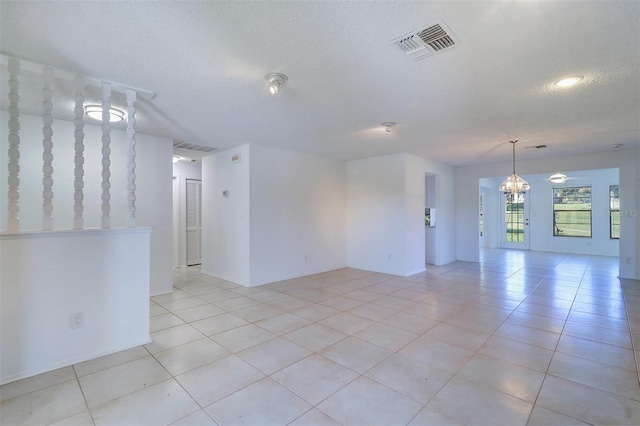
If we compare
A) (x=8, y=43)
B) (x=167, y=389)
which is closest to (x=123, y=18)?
(x=8, y=43)

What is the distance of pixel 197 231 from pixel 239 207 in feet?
8.91

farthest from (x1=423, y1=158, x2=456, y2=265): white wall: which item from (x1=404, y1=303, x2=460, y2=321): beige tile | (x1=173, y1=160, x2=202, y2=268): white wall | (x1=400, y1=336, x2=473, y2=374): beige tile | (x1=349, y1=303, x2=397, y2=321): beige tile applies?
(x1=173, y1=160, x2=202, y2=268): white wall

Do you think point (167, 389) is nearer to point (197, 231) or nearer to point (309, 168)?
point (309, 168)

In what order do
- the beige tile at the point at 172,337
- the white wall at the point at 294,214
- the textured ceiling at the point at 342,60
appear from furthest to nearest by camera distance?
the white wall at the point at 294,214, the beige tile at the point at 172,337, the textured ceiling at the point at 342,60

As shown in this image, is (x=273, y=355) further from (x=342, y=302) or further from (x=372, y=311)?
(x=342, y=302)

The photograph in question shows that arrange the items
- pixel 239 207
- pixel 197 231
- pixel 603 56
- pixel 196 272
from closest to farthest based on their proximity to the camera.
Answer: pixel 603 56 < pixel 239 207 < pixel 196 272 < pixel 197 231

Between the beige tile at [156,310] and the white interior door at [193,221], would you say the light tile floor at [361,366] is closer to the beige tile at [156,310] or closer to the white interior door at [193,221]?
the beige tile at [156,310]

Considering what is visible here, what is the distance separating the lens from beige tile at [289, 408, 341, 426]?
1.76 meters

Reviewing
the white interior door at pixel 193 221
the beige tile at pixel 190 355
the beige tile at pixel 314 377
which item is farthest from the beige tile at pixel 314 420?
the white interior door at pixel 193 221

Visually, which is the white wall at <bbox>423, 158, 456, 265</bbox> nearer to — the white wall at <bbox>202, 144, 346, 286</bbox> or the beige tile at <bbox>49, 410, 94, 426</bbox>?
the white wall at <bbox>202, 144, 346, 286</bbox>

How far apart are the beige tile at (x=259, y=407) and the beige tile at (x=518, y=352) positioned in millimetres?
1841

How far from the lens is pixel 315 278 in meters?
5.70

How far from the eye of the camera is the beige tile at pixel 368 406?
181cm

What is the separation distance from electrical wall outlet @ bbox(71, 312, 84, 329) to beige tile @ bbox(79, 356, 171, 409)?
50 centimetres
